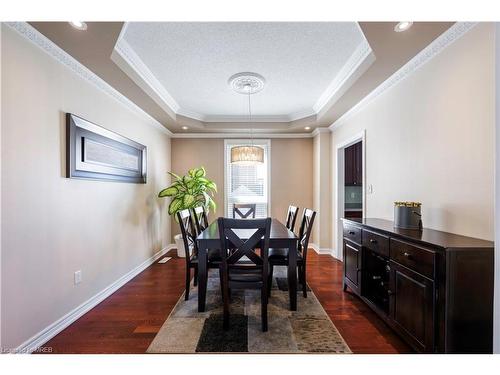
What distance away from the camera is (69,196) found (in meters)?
2.16

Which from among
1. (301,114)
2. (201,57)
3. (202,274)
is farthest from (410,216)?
(301,114)

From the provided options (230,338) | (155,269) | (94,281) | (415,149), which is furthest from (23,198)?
(415,149)

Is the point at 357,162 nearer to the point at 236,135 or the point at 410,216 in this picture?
the point at 236,135

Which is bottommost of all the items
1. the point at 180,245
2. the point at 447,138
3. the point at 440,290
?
the point at 180,245

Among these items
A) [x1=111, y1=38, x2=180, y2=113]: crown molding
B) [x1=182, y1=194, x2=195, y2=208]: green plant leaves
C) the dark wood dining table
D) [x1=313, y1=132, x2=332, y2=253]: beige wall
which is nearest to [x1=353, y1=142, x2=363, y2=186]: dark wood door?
[x1=313, y1=132, x2=332, y2=253]: beige wall

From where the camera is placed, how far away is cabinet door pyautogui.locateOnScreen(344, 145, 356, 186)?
456 cm

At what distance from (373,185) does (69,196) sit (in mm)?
3471

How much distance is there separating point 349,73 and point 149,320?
3.42m

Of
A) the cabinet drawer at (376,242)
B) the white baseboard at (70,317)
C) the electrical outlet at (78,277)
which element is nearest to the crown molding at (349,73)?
the cabinet drawer at (376,242)

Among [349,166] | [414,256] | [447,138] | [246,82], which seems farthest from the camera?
[349,166]

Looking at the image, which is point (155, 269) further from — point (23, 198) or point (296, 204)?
point (296, 204)

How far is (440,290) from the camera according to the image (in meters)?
1.43

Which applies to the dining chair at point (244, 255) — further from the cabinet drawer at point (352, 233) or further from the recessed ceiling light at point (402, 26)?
the recessed ceiling light at point (402, 26)

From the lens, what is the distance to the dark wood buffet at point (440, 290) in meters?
→ 1.38
